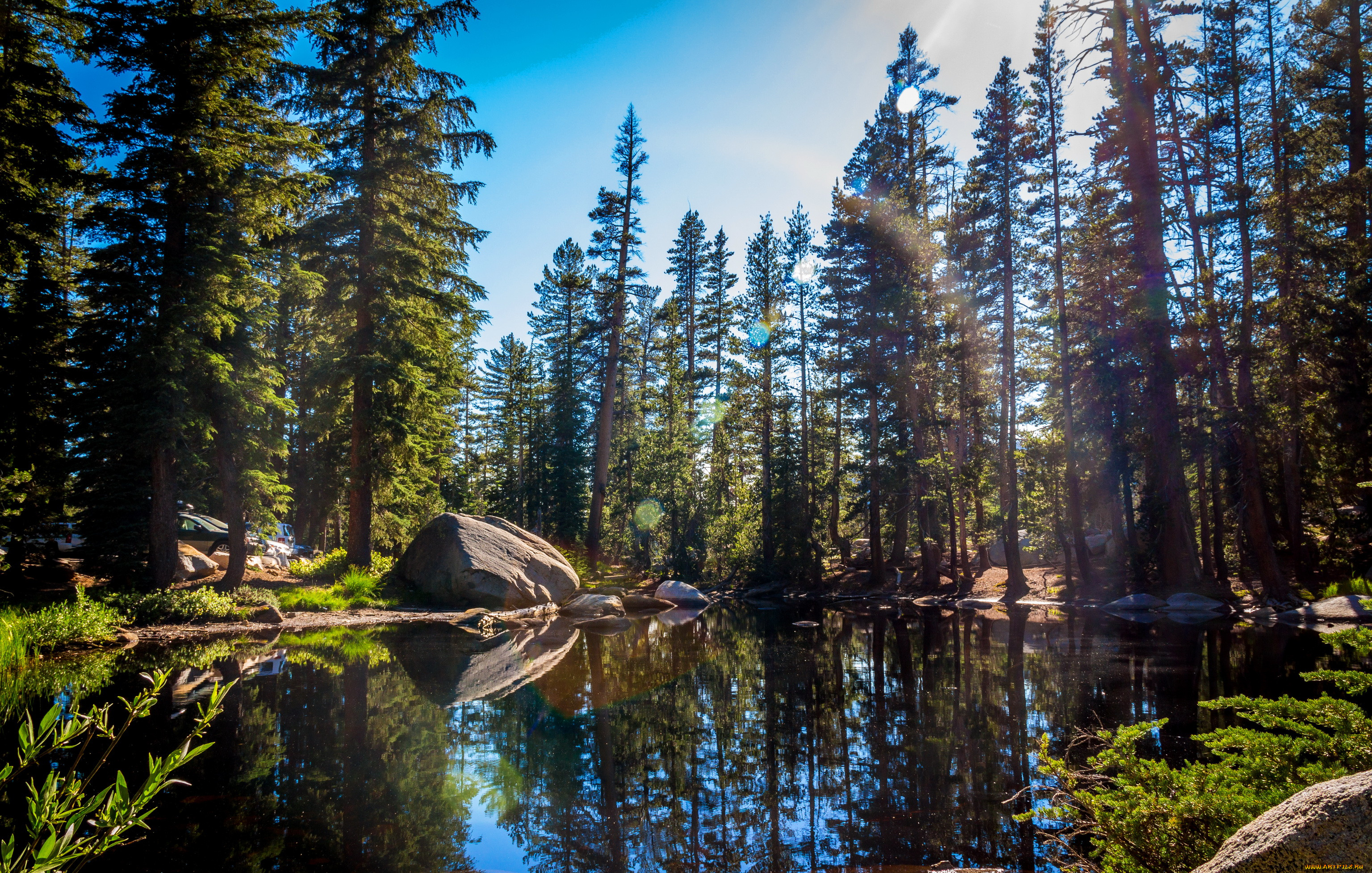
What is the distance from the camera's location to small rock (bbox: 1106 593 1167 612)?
1769cm

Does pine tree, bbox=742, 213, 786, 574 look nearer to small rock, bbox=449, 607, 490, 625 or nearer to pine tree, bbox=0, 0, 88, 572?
small rock, bbox=449, 607, 490, 625

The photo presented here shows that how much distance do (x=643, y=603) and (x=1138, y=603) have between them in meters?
14.1

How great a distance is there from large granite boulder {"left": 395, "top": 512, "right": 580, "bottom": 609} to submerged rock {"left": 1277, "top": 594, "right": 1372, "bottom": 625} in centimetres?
1734

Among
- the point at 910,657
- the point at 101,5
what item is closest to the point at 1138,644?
the point at 910,657

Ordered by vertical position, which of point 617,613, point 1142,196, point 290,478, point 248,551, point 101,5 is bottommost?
point 617,613

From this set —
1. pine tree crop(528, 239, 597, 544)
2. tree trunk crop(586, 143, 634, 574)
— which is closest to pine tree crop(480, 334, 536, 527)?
pine tree crop(528, 239, 597, 544)

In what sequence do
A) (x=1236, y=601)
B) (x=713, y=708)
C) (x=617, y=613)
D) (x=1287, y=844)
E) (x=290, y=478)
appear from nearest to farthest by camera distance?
(x=1287, y=844) → (x=713, y=708) → (x=1236, y=601) → (x=617, y=613) → (x=290, y=478)

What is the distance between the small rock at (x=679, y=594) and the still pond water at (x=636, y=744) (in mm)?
10051

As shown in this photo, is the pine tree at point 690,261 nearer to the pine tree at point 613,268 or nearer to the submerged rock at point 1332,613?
the pine tree at point 613,268

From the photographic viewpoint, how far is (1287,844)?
238 centimetres

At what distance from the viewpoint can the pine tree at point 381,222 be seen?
1664cm

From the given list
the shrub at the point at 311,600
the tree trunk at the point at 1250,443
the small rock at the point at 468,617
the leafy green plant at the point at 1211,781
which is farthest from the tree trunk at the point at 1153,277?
the shrub at the point at 311,600

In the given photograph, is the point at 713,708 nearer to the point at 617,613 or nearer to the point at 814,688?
the point at 814,688

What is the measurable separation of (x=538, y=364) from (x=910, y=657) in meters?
42.6
